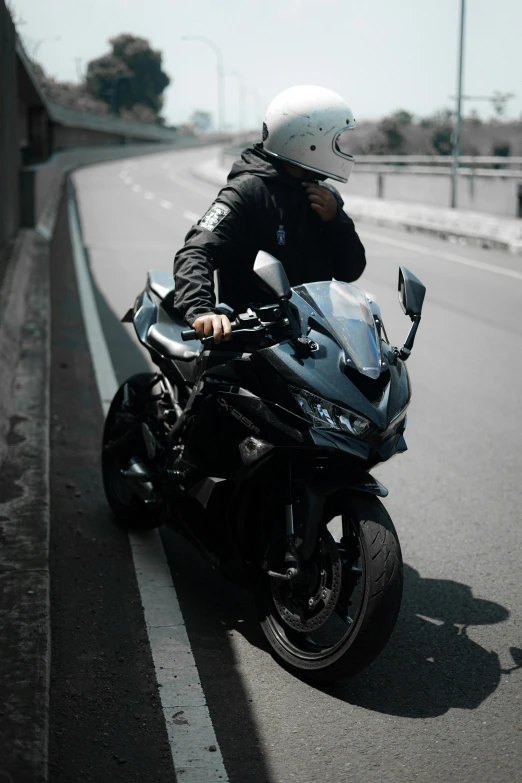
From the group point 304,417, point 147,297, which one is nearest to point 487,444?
point 147,297

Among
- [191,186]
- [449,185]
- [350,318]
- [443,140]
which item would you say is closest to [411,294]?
[350,318]

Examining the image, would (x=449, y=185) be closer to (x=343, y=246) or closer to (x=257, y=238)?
(x=343, y=246)

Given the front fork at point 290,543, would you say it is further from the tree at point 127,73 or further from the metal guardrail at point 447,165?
the tree at point 127,73

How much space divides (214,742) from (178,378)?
170 cm

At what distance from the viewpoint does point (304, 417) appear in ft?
11.3

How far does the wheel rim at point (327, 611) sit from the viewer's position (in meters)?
3.56

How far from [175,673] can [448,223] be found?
67.3 ft

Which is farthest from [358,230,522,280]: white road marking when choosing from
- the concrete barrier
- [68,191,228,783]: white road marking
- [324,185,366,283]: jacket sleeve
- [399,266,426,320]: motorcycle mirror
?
[399,266,426,320]: motorcycle mirror

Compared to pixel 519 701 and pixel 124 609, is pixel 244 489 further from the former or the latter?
pixel 519 701

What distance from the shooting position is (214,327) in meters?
3.62

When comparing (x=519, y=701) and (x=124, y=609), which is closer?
(x=519, y=701)

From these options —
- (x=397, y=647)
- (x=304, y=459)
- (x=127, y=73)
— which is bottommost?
(x=397, y=647)

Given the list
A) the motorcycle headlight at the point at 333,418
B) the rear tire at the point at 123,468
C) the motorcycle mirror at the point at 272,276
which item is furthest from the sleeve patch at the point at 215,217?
the rear tire at the point at 123,468

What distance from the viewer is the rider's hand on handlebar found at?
362 centimetres
